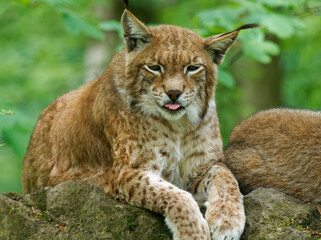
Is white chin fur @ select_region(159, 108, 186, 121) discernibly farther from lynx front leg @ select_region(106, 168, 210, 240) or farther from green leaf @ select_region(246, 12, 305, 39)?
green leaf @ select_region(246, 12, 305, 39)

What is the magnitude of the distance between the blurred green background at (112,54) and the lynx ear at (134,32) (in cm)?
239

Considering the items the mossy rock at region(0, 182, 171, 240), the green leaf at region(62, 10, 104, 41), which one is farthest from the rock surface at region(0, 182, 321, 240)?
the green leaf at region(62, 10, 104, 41)

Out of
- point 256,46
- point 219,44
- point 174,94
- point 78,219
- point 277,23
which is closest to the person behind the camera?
point 78,219

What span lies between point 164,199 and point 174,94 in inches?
35.5

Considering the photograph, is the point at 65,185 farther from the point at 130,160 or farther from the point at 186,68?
the point at 186,68

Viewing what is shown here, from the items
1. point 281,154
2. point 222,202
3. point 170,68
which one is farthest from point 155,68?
point 281,154

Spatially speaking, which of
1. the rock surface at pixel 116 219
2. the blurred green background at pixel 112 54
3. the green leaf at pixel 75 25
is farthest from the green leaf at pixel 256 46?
the rock surface at pixel 116 219

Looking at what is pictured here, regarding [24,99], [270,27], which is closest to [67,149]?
[270,27]

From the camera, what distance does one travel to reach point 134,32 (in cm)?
495

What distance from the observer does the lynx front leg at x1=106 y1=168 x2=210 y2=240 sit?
418 centimetres

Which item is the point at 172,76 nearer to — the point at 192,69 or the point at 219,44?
the point at 192,69

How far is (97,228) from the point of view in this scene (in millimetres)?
4242

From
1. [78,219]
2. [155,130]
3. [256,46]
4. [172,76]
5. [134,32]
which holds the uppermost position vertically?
[134,32]

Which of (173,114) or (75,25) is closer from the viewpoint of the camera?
(173,114)
